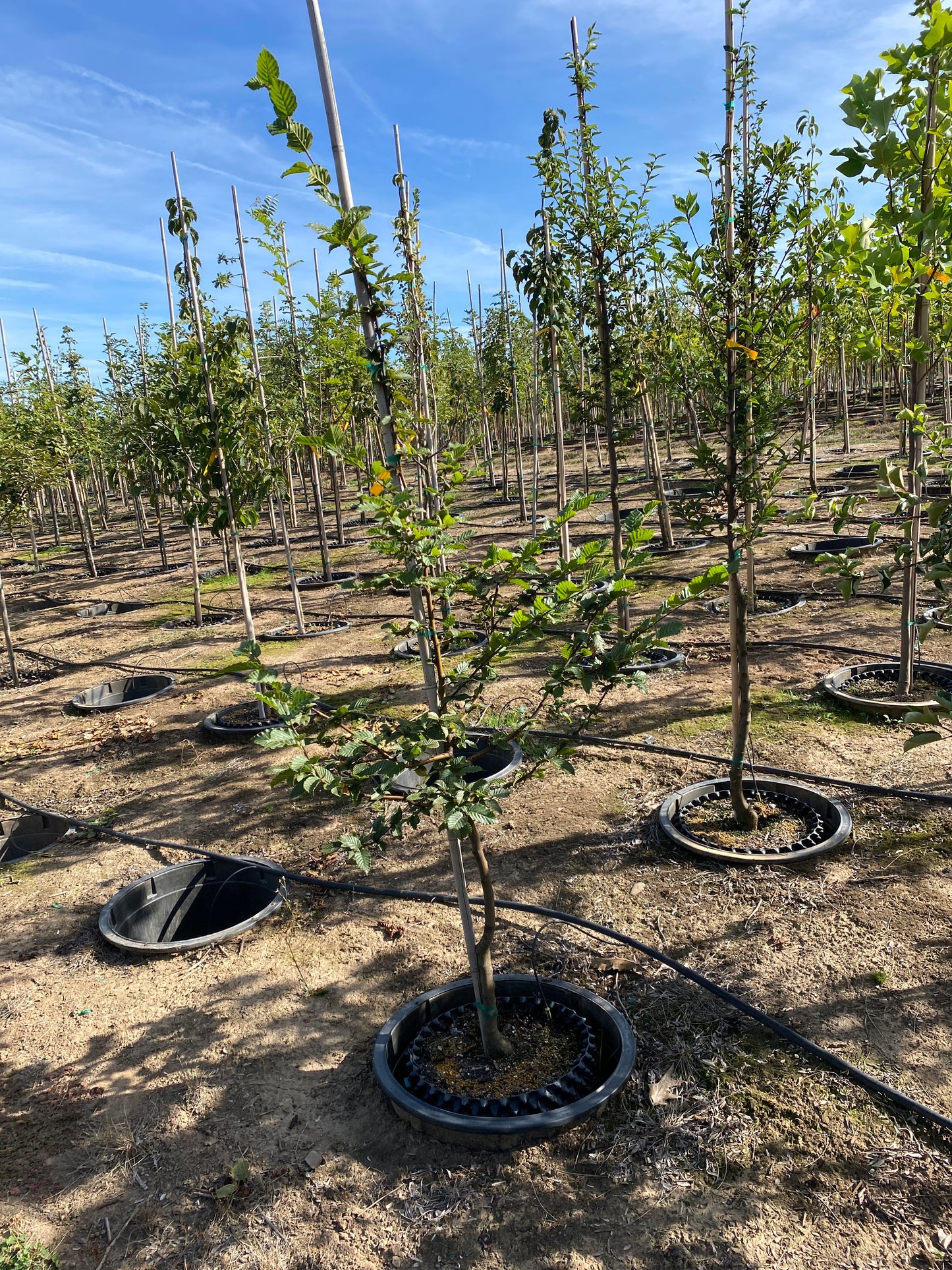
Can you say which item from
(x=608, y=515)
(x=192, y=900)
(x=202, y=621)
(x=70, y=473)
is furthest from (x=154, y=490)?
(x=192, y=900)

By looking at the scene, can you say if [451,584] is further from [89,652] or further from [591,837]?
[89,652]

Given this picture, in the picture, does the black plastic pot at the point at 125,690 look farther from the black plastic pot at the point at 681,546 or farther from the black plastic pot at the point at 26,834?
the black plastic pot at the point at 681,546

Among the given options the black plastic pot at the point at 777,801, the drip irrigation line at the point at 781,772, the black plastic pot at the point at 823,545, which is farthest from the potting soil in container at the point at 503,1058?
Result: the black plastic pot at the point at 823,545

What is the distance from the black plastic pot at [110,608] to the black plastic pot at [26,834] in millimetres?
8669

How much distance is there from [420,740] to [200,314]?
6.10 metres

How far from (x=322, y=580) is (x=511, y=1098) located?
1235 centimetres

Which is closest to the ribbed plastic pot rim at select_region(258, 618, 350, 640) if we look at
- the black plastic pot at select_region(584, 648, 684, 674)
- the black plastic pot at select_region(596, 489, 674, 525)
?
the black plastic pot at select_region(584, 648, 684, 674)

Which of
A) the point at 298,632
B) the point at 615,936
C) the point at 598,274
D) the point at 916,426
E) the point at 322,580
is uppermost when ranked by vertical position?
the point at 598,274

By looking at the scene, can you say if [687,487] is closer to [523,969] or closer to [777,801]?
[777,801]

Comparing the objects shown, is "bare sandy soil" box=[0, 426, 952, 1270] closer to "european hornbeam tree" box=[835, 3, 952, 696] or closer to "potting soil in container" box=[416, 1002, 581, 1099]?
"potting soil in container" box=[416, 1002, 581, 1099]

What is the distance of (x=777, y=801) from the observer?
16.7ft

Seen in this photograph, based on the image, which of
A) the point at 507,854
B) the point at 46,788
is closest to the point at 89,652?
the point at 46,788

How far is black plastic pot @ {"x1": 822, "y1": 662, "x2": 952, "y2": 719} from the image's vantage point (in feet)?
19.5

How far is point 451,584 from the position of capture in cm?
268
